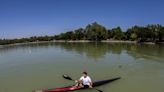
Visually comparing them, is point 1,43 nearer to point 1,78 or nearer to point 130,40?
point 130,40

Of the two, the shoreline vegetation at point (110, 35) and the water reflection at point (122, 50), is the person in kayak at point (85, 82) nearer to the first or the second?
the water reflection at point (122, 50)

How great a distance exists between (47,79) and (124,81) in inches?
257

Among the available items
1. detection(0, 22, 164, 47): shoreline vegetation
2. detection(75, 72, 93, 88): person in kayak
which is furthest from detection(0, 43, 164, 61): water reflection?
detection(0, 22, 164, 47): shoreline vegetation

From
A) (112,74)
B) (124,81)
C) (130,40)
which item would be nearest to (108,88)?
(124,81)

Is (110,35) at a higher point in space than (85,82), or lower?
higher

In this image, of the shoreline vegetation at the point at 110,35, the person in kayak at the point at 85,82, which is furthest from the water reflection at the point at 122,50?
the shoreline vegetation at the point at 110,35

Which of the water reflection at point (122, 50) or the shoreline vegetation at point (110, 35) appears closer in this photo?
the water reflection at point (122, 50)

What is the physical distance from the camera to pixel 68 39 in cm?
11800

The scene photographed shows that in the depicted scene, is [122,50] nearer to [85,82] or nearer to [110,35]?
[85,82]

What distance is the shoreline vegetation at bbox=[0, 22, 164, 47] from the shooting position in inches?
2788

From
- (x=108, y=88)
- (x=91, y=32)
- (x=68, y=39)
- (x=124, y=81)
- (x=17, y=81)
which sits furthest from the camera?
(x=68, y=39)

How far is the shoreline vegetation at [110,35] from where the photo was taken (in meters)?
70.8

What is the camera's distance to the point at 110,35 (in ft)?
313

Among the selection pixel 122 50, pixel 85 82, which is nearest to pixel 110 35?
pixel 122 50
